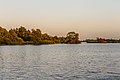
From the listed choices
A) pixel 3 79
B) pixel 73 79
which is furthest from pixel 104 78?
pixel 3 79

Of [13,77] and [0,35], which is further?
[0,35]

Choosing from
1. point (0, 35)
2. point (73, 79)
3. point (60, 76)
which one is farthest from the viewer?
point (0, 35)

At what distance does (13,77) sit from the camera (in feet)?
102

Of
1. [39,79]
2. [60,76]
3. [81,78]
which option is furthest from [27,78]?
[81,78]

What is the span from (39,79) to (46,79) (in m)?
0.73

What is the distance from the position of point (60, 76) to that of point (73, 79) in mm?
2536

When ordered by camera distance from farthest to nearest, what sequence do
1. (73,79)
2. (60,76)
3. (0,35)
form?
1. (0,35)
2. (60,76)
3. (73,79)

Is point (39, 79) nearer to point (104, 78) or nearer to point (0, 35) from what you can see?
point (104, 78)

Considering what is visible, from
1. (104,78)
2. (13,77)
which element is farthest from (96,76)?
(13,77)

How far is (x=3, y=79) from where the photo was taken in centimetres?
3005

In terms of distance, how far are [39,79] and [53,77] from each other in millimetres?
1962

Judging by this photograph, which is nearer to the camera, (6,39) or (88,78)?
(88,78)

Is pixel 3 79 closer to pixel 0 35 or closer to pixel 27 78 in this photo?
pixel 27 78

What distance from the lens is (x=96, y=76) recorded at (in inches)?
1228
